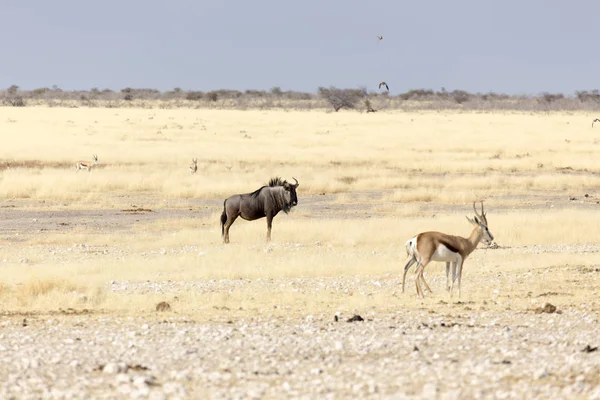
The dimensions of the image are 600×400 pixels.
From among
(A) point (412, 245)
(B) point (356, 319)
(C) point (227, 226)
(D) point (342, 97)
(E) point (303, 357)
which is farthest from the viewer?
(D) point (342, 97)

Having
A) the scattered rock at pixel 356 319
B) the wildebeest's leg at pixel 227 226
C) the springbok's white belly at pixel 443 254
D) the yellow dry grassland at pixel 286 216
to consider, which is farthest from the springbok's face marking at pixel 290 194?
the scattered rock at pixel 356 319

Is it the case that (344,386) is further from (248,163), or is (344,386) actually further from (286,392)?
(248,163)

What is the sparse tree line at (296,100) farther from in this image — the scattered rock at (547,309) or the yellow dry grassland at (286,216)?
the scattered rock at (547,309)

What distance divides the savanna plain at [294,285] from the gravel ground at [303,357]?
1.1 inches

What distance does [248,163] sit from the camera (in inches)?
1802

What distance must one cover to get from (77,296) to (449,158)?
36.3m

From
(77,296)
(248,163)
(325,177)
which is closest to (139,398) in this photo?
(77,296)

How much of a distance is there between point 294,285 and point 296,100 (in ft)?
401

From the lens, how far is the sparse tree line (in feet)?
383

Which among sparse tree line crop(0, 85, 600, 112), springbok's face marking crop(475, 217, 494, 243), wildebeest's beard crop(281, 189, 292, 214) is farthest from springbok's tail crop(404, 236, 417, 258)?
sparse tree line crop(0, 85, 600, 112)

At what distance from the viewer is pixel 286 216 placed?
2823 centimetres

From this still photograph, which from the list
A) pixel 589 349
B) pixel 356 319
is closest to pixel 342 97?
pixel 356 319

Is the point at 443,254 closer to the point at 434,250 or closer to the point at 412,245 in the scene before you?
the point at 434,250

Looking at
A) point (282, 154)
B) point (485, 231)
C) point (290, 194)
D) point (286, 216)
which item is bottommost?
point (286, 216)
